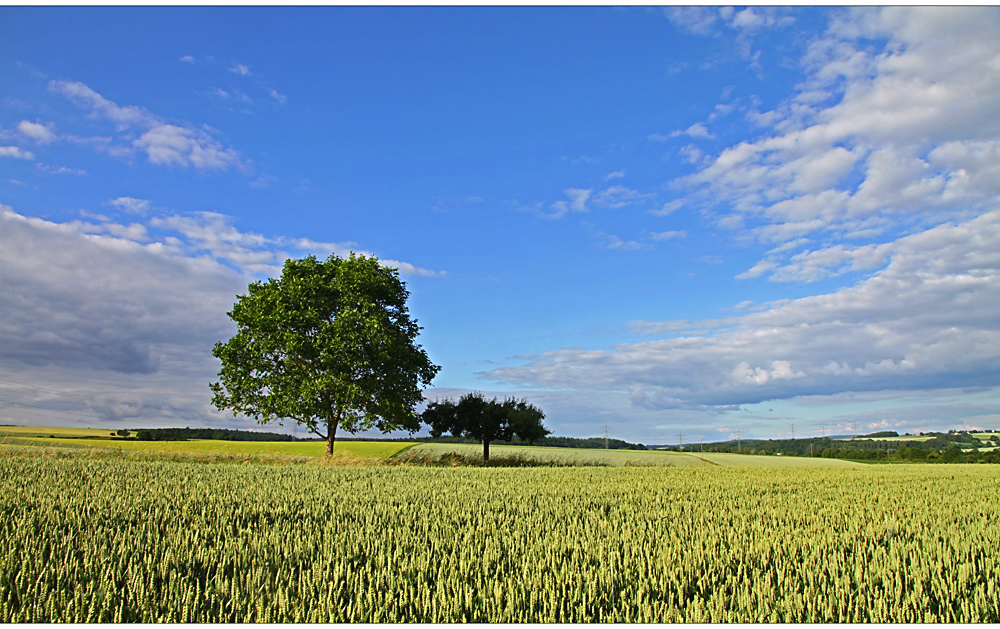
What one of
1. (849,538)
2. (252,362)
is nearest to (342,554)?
(849,538)

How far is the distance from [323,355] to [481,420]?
16.2 meters

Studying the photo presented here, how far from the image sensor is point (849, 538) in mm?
7598

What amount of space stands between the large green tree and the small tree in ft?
29.4

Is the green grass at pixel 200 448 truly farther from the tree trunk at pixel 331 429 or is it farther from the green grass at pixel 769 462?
the green grass at pixel 769 462

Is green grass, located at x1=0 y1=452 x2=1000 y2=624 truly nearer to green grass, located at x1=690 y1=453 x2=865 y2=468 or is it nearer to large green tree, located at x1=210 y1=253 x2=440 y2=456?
large green tree, located at x1=210 y1=253 x2=440 y2=456

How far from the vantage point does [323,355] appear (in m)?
29.2

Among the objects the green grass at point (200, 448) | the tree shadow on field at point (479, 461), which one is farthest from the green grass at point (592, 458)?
the green grass at point (200, 448)

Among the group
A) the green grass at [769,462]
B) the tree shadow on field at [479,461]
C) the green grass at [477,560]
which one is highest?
the green grass at [477,560]

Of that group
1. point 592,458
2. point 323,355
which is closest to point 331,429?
point 323,355

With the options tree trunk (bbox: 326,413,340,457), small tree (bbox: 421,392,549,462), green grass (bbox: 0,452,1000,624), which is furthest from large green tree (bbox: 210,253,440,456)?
green grass (bbox: 0,452,1000,624)

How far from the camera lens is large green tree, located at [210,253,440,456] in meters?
29.9

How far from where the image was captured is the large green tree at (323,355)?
29875 mm

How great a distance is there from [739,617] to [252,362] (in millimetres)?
30923

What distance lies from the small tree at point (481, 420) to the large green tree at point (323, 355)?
8966 millimetres
